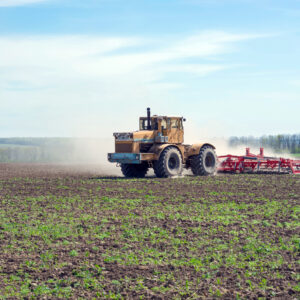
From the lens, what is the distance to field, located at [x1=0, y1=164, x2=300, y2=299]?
834 centimetres

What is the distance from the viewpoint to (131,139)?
2638 cm

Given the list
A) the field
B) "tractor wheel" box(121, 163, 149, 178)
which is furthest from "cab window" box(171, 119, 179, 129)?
the field

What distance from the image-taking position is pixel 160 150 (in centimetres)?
2631

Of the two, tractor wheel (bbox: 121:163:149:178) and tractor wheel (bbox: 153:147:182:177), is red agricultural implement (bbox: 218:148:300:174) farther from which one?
tractor wheel (bbox: 121:163:149:178)

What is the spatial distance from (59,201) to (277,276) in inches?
437

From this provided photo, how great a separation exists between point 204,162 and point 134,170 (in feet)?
12.3

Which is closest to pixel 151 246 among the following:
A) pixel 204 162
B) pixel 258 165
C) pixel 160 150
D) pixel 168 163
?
pixel 160 150

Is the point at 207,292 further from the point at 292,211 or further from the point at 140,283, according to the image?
the point at 292,211

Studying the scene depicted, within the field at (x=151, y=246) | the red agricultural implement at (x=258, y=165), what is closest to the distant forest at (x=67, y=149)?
the red agricultural implement at (x=258, y=165)

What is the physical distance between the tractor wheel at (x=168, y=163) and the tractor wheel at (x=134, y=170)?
1.68 metres

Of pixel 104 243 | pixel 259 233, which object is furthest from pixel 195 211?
pixel 104 243

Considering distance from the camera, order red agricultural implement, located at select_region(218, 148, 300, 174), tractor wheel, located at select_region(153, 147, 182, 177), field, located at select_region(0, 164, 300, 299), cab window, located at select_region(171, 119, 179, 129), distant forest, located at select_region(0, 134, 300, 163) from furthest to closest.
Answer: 1. distant forest, located at select_region(0, 134, 300, 163)
2. red agricultural implement, located at select_region(218, 148, 300, 174)
3. cab window, located at select_region(171, 119, 179, 129)
4. tractor wheel, located at select_region(153, 147, 182, 177)
5. field, located at select_region(0, 164, 300, 299)

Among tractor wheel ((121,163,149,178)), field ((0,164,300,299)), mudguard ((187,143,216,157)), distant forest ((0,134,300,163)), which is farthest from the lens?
distant forest ((0,134,300,163))

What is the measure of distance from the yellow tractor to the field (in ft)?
20.6
